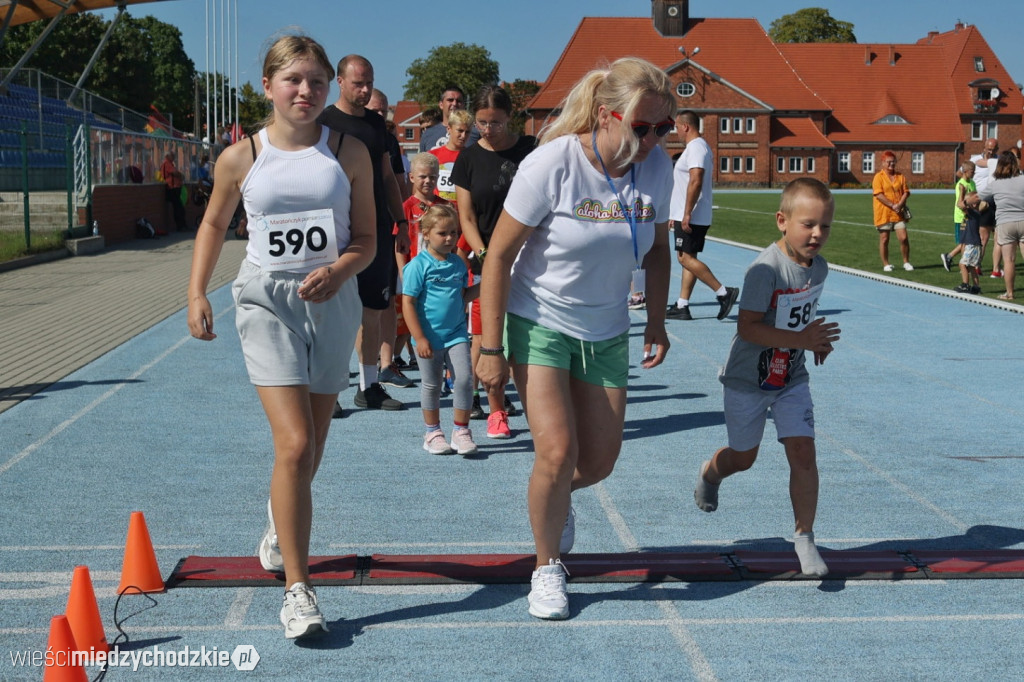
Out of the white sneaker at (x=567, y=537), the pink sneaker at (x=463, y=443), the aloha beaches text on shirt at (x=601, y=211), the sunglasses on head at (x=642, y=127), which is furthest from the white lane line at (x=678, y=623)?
the pink sneaker at (x=463, y=443)

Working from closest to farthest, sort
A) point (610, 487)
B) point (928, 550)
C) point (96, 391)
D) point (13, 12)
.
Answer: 1. point (928, 550)
2. point (610, 487)
3. point (96, 391)
4. point (13, 12)

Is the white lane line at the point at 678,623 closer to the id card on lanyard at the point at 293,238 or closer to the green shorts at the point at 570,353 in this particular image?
the green shorts at the point at 570,353

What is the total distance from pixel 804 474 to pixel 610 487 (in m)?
1.75

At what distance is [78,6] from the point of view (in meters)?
29.5

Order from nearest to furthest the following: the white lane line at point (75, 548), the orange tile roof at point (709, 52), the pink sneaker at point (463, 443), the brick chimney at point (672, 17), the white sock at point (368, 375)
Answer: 1. the white lane line at point (75, 548)
2. the pink sneaker at point (463, 443)
3. the white sock at point (368, 375)
4. the orange tile roof at point (709, 52)
5. the brick chimney at point (672, 17)

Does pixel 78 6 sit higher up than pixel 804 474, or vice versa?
pixel 78 6

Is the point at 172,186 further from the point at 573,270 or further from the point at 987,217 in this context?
the point at 573,270

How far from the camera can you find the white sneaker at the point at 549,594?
4.38 metres

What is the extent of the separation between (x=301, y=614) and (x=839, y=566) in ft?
7.15

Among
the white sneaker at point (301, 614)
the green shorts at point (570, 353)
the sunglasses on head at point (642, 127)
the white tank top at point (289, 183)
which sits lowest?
the white sneaker at point (301, 614)

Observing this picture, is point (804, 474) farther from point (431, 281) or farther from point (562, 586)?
point (431, 281)

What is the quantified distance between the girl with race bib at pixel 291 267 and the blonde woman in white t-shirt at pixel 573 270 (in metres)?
0.58

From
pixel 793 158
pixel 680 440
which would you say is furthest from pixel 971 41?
pixel 680 440

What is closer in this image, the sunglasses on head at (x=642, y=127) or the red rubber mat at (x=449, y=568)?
the sunglasses on head at (x=642, y=127)
